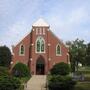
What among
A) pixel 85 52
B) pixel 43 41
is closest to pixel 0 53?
pixel 43 41

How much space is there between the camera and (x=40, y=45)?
78125 mm

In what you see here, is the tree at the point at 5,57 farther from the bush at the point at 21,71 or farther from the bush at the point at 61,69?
the bush at the point at 61,69

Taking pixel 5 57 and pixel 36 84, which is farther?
pixel 5 57

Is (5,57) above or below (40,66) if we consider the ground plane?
above

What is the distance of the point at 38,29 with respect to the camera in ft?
256

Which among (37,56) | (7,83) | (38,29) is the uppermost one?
(38,29)

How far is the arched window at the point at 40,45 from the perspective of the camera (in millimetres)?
78000

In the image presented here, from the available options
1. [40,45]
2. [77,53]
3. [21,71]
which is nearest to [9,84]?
[21,71]

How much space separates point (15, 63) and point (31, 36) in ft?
22.6

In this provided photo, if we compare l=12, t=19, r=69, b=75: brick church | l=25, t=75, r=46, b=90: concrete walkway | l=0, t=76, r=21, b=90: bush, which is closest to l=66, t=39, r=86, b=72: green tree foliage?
l=12, t=19, r=69, b=75: brick church

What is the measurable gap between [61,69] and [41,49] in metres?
9.23

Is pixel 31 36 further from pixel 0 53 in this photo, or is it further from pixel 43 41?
pixel 0 53

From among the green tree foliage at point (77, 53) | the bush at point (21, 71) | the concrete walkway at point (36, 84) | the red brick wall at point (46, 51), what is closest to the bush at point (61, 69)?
the red brick wall at point (46, 51)

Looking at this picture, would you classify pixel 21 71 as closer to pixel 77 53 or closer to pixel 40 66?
pixel 40 66
